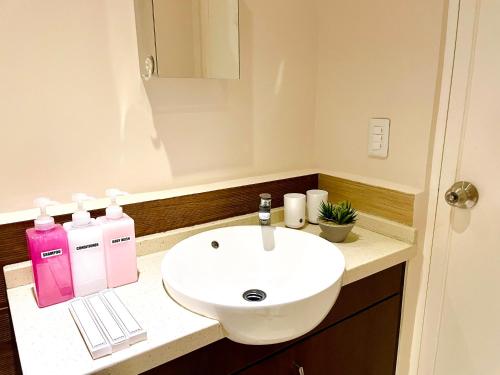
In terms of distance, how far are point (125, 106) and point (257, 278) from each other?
591 millimetres

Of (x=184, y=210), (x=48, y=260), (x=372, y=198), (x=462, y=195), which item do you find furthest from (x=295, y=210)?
(x=48, y=260)

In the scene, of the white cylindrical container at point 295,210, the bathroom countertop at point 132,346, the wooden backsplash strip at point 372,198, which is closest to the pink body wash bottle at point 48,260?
the bathroom countertop at point 132,346

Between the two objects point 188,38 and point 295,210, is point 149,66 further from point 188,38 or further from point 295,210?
point 295,210

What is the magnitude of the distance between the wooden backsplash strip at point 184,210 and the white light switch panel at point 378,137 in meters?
0.24

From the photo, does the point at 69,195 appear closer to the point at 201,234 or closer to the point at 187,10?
the point at 201,234

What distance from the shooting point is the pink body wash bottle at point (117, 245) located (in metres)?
0.86

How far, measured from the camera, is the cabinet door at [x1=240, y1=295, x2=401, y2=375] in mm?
903

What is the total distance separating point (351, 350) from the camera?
3.46ft

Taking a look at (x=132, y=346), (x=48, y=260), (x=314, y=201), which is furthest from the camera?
(x=314, y=201)

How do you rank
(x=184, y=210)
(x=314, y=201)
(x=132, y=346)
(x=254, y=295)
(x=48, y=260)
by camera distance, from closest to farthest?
(x=132, y=346) < (x=48, y=260) < (x=254, y=295) < (x=184, y=210) < (x=314, y=201)

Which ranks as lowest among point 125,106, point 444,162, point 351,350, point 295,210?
point 351,350

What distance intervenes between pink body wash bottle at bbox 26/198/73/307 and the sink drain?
42cm

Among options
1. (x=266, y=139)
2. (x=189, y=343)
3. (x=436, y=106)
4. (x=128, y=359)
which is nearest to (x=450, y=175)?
(x=436, y=106)

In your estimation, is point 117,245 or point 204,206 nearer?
point 117,245
